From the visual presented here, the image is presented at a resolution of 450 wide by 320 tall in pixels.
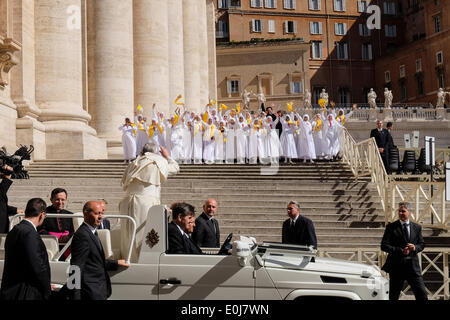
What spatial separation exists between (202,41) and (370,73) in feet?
143

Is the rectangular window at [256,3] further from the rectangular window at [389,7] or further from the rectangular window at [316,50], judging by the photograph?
the rectangular window at [389,7]

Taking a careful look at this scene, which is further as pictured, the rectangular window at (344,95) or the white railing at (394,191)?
the rectangular window at (344,95)

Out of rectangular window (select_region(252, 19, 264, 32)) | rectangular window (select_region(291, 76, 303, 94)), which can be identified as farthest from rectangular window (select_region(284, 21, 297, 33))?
rectangular window (select_region(291, 76, 303, 94))

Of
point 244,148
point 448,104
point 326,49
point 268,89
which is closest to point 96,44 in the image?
point 244,148

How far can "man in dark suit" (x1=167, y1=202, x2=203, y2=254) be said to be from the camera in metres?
6.98

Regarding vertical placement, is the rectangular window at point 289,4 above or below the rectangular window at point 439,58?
above

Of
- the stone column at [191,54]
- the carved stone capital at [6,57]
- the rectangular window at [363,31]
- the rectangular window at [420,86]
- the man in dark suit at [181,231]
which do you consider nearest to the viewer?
the man in dark suit at [181,231]

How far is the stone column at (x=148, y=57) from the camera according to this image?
28328mm

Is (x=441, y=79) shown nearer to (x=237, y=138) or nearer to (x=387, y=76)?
(x=387, y=76)

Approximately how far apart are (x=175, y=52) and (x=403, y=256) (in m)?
24.5

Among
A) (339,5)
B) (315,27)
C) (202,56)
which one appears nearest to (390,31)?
(339,5)

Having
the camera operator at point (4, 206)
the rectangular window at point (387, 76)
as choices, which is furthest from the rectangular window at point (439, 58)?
the camera operator at point (4, 206)

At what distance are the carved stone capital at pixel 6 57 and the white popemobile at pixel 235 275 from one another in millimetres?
13518

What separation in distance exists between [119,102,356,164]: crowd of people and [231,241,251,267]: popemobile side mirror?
17.5 metres
